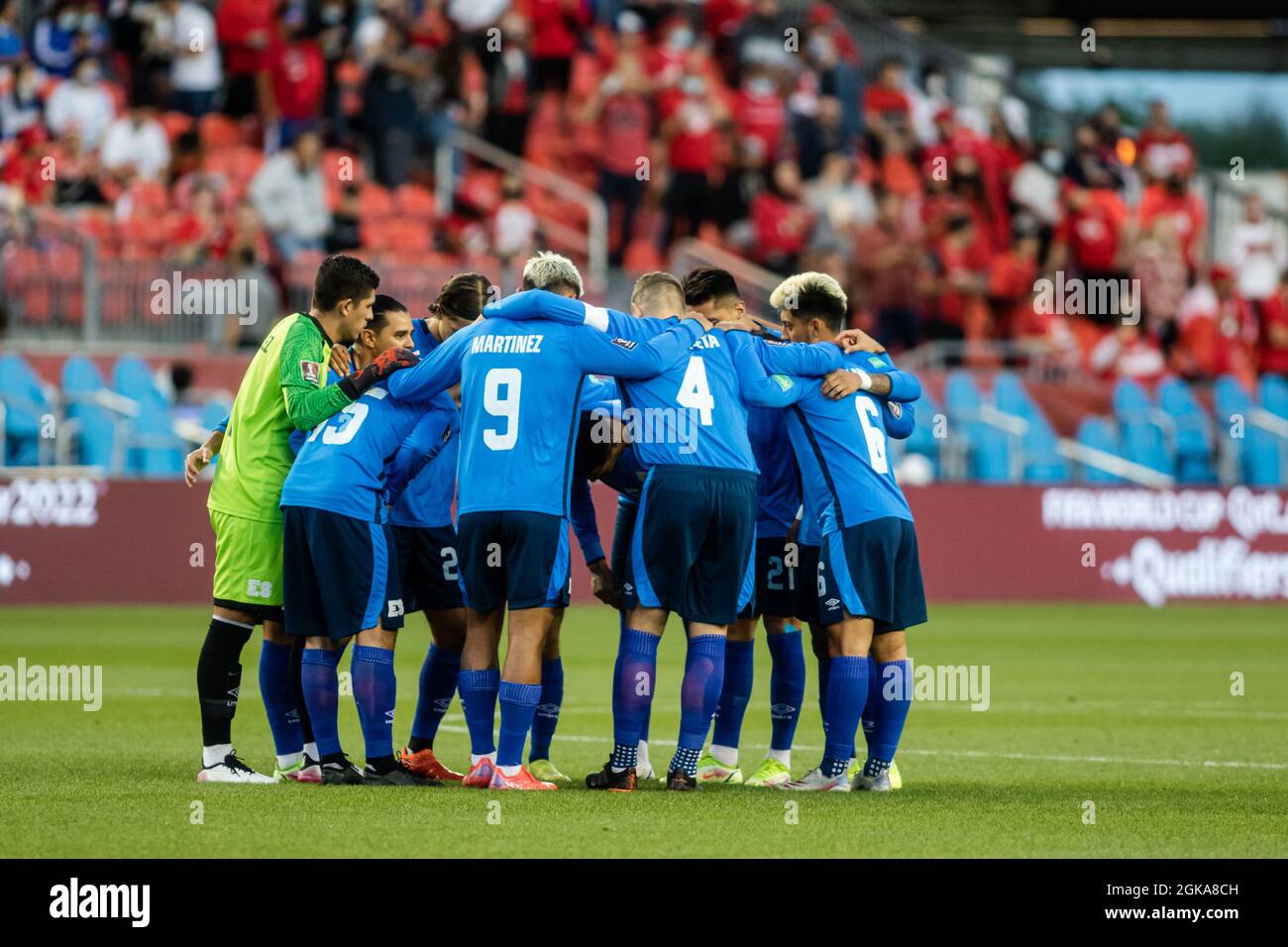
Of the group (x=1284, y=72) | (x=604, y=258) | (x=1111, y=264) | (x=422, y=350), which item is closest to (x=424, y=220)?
(x=604, y=258)

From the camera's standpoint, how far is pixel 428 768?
29.3ft

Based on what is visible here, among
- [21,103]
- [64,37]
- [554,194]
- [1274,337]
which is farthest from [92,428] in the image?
[1274,337]

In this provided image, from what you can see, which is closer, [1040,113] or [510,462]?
[510,462]

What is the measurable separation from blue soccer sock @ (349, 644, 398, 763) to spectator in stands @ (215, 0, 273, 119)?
639 inches

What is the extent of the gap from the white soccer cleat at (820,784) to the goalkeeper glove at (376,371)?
8.11 ft

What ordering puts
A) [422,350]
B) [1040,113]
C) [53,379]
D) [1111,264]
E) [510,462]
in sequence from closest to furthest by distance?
[510,462] → [422,350] → [53,379] → [1111,264] → [1040,113]

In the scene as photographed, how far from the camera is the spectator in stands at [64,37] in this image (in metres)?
23.6

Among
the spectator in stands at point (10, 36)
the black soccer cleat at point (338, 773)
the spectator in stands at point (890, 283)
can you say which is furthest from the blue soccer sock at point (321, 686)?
the spectator in stands at point (10, 36)

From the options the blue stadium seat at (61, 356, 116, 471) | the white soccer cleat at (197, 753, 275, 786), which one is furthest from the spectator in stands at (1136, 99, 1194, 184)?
the white soccer cleat at (197, 753, 275, 786)

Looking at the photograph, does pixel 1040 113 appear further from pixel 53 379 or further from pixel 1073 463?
pixel 53 379

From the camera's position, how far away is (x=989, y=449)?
22.8 meters

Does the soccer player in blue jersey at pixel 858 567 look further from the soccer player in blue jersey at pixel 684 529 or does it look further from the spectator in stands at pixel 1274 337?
the spectator in stands at pixel 1274 337

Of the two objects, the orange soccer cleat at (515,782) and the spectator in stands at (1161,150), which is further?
the spectator in stands at (1161,150)
